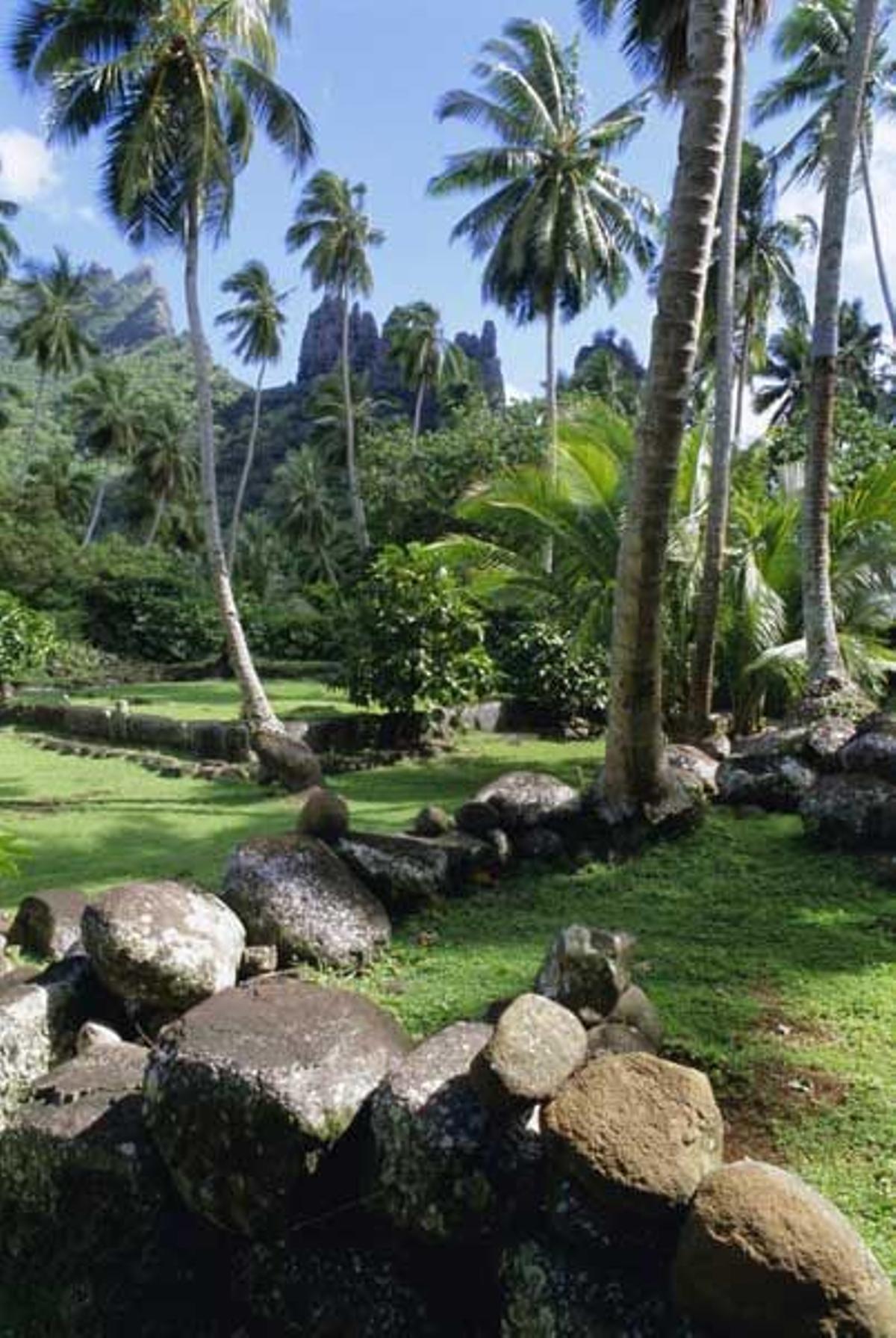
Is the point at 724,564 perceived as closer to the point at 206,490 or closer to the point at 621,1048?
the point at 206,490

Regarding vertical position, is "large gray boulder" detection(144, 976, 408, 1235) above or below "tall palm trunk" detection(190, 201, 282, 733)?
below

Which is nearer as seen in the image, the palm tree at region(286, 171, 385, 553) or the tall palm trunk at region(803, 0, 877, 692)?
the tall palm trunk at region(803, 0, 877, 692)

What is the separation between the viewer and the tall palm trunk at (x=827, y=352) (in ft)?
25.5

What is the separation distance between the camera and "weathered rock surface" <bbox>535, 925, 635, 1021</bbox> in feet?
10.7

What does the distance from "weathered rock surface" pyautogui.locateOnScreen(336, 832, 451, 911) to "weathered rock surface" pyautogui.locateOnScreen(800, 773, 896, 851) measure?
6.91ft

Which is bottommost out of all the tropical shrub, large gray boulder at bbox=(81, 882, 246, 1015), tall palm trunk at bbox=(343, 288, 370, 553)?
large gray boulder at bbox=(81, 882, 246, 1015)

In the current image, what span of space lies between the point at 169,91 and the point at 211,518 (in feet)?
17.9

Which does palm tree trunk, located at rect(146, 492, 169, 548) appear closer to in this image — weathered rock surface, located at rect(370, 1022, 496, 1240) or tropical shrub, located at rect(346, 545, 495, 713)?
tropical shrub, located at rect(346, 545, 495, 713)

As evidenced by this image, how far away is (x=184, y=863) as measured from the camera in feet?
20.0

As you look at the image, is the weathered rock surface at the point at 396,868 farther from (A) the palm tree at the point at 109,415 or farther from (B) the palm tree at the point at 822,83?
(A) the palm tree at the point at 109,415

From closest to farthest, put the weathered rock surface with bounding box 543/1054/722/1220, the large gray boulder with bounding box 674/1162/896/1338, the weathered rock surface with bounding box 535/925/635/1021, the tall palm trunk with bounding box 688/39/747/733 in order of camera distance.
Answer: the large gray boulder with bounding box 674/1162/896/1338, the weathered rock surface with bounding box 543/1054/722/1220, the weathered rock surface with bounding box 535/925/635/1021, the tall palm trunk with bounding box 688/39/747/733

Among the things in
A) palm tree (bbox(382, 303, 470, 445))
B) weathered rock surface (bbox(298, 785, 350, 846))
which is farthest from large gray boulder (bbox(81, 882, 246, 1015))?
palm tree (bbox(382, 303, 470, 445))

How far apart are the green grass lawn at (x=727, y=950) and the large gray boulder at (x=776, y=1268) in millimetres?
432

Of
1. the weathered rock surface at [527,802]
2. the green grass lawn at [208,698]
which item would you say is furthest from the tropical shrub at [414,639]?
the weathered rock surface at [527,802]
